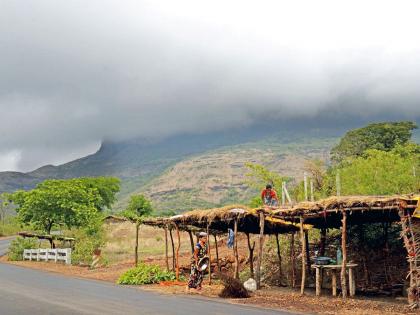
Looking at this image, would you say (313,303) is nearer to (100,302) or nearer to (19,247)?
(100,302)

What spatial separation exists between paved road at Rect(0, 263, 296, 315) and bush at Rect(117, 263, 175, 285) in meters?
2.50

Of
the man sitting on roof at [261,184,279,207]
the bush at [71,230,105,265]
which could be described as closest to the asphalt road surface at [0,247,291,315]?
the man sitting on roof at [261,184,279,207]

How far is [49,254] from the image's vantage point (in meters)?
32.6

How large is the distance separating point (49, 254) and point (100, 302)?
69.4 ft

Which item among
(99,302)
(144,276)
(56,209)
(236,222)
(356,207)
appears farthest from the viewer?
(56,209)

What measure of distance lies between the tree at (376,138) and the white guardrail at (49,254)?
32.5m

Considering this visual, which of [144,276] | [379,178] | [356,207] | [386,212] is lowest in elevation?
[144,276]

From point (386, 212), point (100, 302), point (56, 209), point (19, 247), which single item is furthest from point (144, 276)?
point (56, 209)

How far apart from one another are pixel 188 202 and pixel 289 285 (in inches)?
3711

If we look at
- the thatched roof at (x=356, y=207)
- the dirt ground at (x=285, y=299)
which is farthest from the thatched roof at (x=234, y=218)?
the dirt ground at (x=285, y=299)

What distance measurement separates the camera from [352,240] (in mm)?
20375

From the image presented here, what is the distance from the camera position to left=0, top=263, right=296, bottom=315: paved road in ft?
37.5

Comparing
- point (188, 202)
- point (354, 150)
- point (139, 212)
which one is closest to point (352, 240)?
point (354, 150)

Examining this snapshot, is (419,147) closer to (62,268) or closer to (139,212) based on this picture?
(62,268)
